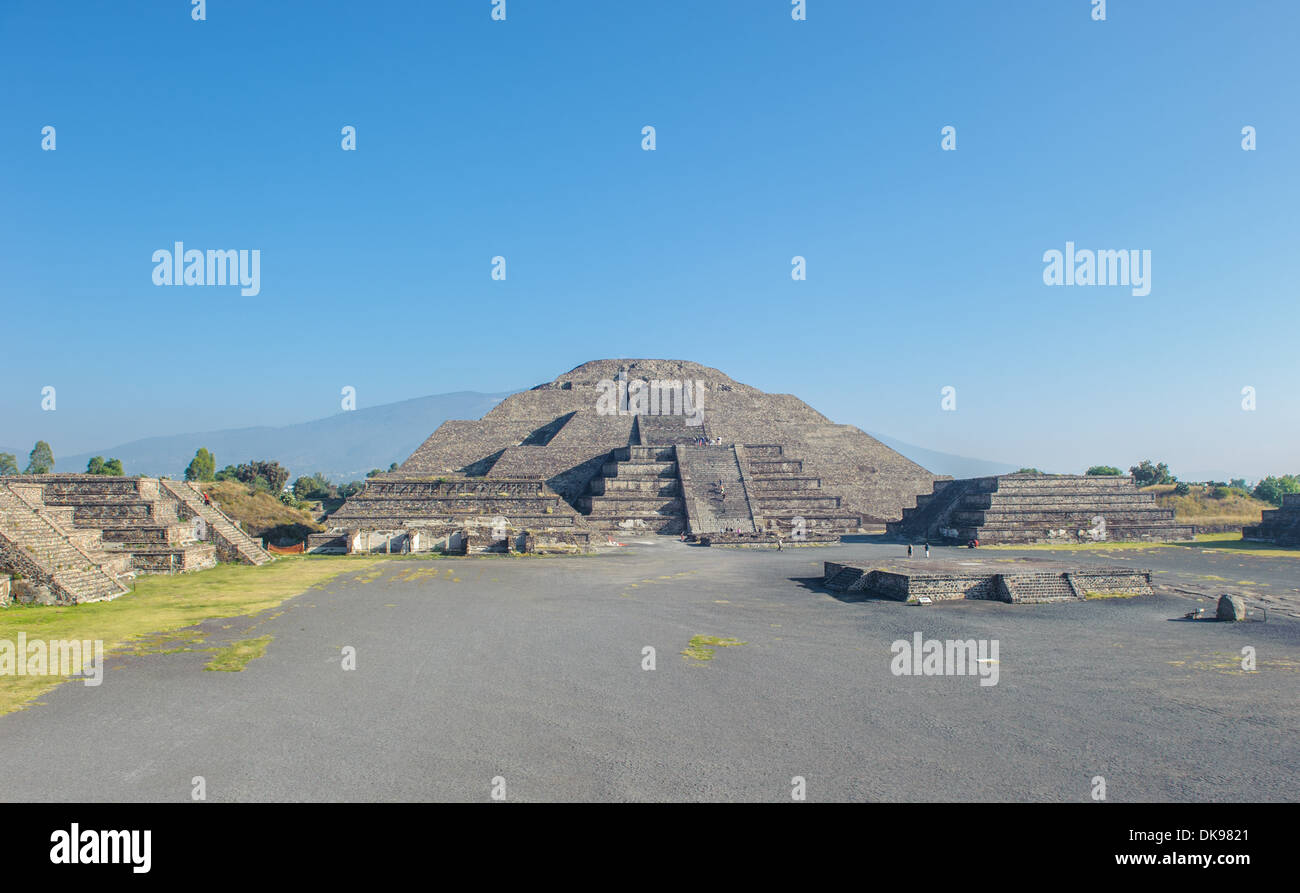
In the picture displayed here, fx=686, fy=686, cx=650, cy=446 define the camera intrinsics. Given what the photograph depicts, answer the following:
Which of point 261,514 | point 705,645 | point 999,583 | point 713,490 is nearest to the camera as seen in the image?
point 705,645

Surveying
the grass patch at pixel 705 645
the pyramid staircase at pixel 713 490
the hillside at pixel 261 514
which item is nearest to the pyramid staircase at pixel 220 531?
the hillside at pixel 261 514

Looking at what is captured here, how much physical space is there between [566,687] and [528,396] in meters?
54.3

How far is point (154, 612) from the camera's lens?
54.2 ft

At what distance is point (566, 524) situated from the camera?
3362 centimetres

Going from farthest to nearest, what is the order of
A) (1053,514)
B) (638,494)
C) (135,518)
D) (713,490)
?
(713,490)
(638,494)
(1053,514)
(135,518)

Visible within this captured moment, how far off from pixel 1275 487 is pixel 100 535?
247 feet

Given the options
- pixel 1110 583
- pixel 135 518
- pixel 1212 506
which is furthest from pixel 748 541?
pixel 1212 506

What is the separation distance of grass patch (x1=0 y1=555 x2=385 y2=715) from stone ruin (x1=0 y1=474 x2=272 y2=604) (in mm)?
641

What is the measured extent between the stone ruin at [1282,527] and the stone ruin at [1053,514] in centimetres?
264

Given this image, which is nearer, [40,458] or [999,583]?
[999,583]

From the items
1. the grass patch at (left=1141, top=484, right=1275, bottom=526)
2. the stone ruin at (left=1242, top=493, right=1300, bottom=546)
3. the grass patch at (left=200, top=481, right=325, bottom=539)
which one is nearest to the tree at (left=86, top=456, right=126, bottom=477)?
the grass patch at (left=200, top=481, right=325, bottom=539)

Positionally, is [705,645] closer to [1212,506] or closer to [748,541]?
[748,541]
